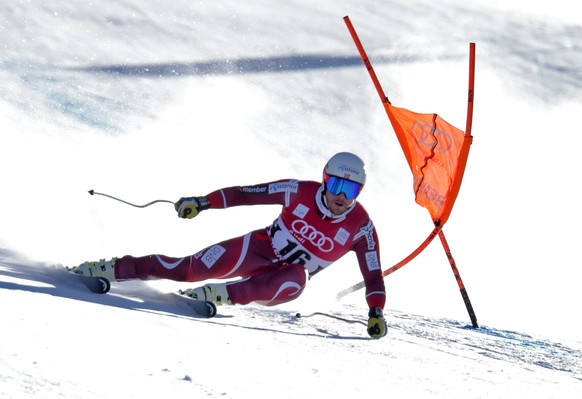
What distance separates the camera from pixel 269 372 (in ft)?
11.3

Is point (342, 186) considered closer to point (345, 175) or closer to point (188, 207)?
point (345, 175)

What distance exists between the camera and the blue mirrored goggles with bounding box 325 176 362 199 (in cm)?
502

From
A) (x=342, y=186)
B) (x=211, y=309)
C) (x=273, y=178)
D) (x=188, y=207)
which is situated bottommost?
(x=211, y=309)

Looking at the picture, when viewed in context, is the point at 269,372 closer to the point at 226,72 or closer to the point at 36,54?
the point at 36,54

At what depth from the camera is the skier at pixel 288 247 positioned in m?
4.92

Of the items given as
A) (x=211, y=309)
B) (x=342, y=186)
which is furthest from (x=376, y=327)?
(x=211, y=309)

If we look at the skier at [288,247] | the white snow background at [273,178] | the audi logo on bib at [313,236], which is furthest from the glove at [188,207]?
the audi logo on bib at [313,236]

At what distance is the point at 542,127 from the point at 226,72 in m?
8.68

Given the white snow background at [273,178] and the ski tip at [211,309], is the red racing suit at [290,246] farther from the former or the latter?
the ski tip at [211,309]

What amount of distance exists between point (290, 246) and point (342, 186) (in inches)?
20.9

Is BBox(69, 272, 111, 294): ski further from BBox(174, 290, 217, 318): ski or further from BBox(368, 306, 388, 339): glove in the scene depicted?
BBox(368, 306, 388, 339): glove

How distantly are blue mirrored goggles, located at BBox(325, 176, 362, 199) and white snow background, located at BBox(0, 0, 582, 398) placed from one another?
86cm

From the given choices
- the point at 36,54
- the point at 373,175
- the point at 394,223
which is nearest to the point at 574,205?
the point at 373,175

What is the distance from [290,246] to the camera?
522cm
